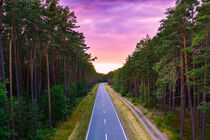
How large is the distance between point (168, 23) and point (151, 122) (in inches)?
532

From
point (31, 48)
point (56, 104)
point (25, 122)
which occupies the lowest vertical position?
point (25, 122)

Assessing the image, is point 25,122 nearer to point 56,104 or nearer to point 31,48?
point 56,104

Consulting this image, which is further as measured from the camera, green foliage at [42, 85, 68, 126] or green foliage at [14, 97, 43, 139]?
green foliage at [42, 85, 68, 126]

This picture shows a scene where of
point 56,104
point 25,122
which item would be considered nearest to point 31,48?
point 56,104

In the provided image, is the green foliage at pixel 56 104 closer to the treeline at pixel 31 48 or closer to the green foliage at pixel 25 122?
the treeline at pixel 31 48

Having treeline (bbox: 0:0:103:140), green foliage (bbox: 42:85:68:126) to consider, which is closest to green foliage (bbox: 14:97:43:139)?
treeline (bbox: 0:0:103:140)

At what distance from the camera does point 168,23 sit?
39.7 ft

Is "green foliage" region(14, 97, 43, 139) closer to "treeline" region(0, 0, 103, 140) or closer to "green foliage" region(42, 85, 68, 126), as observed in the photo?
"treeline" region(0, 0, 103, 140)

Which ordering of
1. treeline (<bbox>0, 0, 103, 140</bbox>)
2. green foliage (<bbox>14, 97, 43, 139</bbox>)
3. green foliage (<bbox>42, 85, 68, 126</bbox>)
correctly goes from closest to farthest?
treeline (<bbox>0, 0, 103, 140</bbox>)
green foliage (<bbox>14, 97, 43, 139</bbox>)
green foliage (<bbox>42, 85, 68, 126</bbox>)

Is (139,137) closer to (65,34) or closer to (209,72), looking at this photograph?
(209,72)

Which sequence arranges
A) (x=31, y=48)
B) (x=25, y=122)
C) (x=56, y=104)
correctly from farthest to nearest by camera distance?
(x=56, y=104)
(x=31, y=48)
(x=25, y=122)

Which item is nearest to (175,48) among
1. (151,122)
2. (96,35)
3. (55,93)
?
(151,122)

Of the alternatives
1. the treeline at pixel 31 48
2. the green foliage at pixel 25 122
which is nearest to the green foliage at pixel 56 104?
the treeline at pixel 31 48

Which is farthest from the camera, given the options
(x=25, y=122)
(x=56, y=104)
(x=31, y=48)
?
(x=56, y=104)
